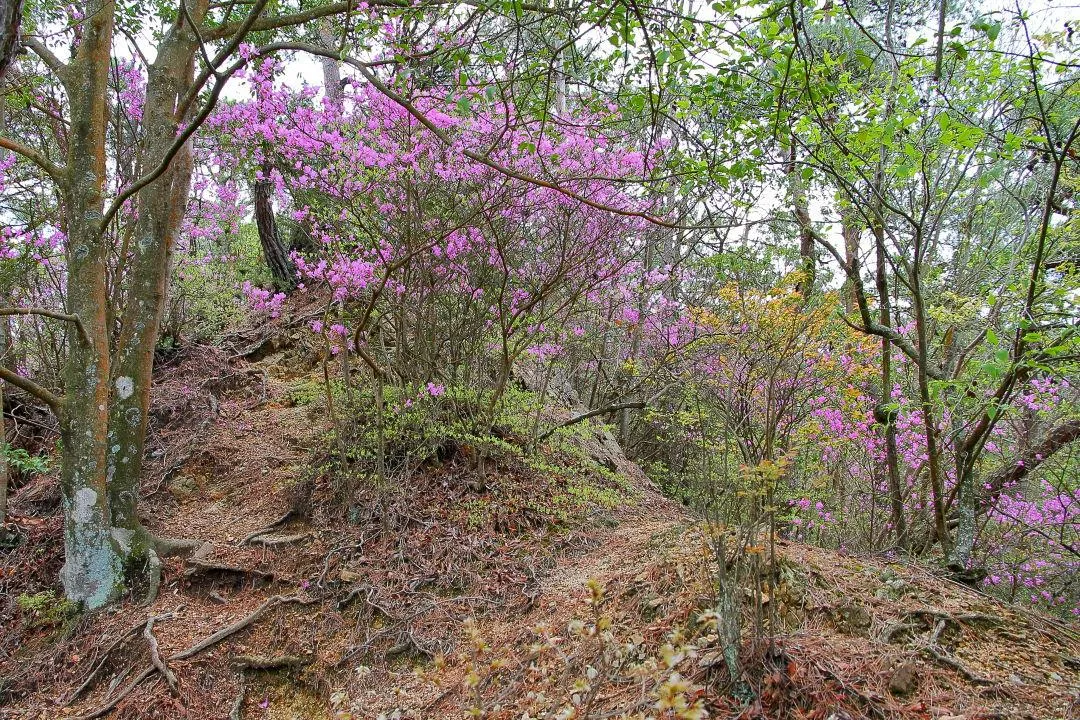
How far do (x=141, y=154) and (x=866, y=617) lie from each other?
268 inches

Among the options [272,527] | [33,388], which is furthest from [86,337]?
[272,527]

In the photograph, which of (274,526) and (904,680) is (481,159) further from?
(274,526)

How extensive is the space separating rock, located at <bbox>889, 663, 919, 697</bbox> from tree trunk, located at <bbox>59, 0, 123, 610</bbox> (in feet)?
16.1

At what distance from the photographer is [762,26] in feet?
9.69

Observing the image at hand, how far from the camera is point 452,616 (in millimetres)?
4031

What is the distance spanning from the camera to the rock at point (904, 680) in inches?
86.8

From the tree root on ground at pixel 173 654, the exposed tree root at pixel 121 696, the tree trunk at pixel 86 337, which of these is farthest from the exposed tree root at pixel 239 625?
the tree trunk at pixel 86 337

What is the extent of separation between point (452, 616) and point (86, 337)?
3275mm

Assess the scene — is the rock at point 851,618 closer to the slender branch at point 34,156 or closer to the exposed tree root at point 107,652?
the exposed tree root at point 107,652

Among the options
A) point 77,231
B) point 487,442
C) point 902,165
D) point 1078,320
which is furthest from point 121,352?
point 1078,320

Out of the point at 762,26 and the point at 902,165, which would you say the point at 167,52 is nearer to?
the point at 762,26

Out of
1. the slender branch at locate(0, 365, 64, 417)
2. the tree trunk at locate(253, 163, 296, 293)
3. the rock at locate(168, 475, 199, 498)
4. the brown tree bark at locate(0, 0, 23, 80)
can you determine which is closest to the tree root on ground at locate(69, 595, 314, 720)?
the slender branch at locate(0, 365, 64, 417)

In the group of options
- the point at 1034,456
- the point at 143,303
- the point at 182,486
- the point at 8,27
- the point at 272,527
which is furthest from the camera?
the point at 182,486

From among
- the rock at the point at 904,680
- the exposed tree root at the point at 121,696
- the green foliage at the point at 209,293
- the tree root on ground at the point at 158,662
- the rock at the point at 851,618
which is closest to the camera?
the rock at the point at 904,680
